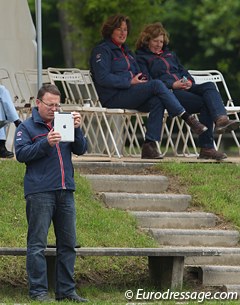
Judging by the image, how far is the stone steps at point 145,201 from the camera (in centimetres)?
1272

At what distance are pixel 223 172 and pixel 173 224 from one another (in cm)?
144

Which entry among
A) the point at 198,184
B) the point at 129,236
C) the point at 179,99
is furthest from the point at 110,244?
the point at 179,99

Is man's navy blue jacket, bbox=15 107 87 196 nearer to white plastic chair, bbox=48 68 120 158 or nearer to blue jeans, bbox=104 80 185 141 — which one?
blue jeans, bbox=104 80 185 141

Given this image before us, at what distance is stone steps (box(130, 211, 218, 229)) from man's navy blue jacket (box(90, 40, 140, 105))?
2.20m

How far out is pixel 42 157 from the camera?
33.6ft

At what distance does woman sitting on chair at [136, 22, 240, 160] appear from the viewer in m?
14.3

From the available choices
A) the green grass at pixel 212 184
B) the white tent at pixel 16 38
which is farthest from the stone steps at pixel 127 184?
the white tent at pixel 16 38

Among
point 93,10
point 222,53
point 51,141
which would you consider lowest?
point 222,53

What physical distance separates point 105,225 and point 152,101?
256cm

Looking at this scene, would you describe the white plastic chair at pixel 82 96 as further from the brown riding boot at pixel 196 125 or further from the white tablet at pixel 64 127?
the white tablet at pixel 64 127

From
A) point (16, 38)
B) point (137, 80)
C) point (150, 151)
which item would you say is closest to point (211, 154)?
point (150, 151)

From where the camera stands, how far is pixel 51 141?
1004 centimetres

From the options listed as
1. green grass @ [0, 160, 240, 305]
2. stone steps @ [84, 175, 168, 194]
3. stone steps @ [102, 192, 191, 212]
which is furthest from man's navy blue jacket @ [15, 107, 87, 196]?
stone steps @ [84, 175, 168, 194]

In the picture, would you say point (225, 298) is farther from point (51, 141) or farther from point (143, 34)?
point (143, 34)
